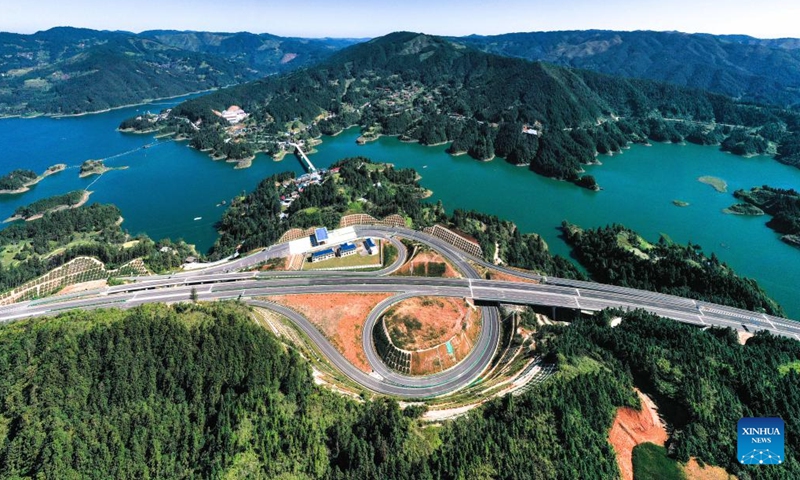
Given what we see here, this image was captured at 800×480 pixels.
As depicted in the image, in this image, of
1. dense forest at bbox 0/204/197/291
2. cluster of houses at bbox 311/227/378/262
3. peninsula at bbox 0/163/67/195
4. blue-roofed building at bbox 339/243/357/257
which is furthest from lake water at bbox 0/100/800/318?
blue-roofed building at bbox 339/243/357/257

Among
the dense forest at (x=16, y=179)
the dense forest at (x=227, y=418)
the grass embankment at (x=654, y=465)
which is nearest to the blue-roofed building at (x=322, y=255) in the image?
the dense forest at (x=227, y=418)

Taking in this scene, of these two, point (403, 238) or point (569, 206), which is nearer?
point (403, 238)

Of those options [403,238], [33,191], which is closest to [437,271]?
[403,238]

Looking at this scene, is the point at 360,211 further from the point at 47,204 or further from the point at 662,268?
the point at 47,204

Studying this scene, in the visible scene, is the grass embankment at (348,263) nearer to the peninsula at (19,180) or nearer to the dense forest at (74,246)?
the dense forest at (74,246)

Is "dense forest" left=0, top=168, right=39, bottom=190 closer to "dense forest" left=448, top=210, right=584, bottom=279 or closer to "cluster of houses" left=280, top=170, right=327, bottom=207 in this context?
"cluster of houses" left=280, top=170, right=327, bottom=207

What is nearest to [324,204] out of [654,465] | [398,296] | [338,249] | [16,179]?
[338,249]

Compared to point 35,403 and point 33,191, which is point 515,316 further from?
point 33,191
